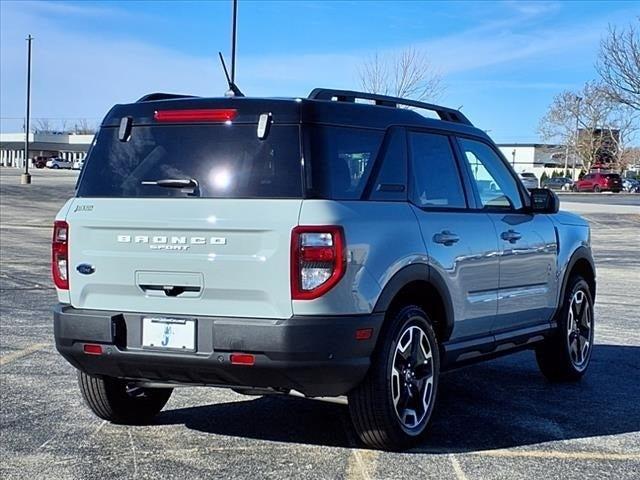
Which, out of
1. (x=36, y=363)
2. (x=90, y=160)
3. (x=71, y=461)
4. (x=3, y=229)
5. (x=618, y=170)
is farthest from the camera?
(x=618, y=170)

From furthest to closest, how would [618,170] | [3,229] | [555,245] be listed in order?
[618,170] < [3,229] < [555,245]

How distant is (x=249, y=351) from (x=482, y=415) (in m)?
2.21

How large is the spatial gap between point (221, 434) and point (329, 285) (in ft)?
5.00

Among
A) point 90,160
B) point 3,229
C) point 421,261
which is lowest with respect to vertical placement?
point 3,229

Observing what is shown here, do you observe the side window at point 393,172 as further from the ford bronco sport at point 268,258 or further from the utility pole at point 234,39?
the utility pole at point 234,39

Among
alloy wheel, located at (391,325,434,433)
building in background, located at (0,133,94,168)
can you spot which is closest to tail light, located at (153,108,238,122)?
alloy wheel, located at (391,325,434,433)

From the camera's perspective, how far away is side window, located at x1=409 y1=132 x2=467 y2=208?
5809 millimetres

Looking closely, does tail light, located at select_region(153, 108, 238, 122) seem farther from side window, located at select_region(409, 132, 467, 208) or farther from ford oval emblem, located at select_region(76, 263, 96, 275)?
side window, located at select_region(409, 132, 467, 208)

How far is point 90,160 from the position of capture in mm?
5570

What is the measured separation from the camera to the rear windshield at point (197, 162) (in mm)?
5039

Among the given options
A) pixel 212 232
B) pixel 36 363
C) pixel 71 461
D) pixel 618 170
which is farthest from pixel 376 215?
pixel 618 170

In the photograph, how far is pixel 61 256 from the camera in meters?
5.43

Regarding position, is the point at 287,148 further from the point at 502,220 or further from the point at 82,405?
the point at 82,405

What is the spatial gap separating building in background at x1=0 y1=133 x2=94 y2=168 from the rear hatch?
11955 centimetres
